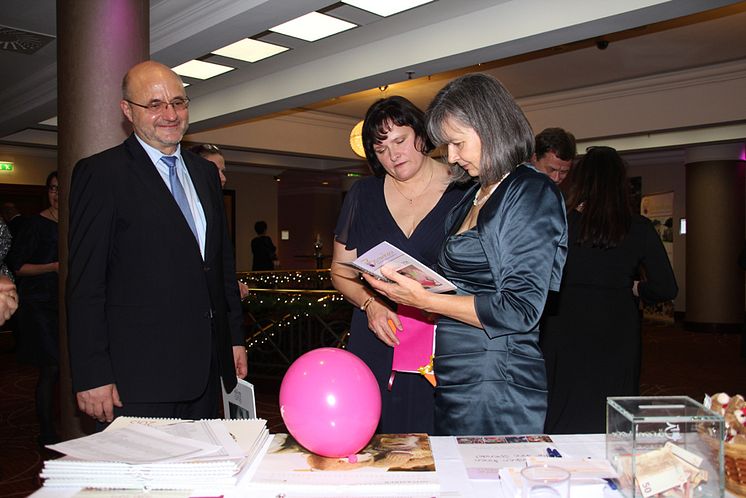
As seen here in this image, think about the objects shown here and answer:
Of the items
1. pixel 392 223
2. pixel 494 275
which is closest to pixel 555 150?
pixel 392 223

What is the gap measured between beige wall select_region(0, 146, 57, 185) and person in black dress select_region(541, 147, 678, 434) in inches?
417

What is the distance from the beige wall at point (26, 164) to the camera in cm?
1066

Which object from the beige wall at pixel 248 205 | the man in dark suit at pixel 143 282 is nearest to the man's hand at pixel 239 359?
the man in dark suit at pixel 143 282

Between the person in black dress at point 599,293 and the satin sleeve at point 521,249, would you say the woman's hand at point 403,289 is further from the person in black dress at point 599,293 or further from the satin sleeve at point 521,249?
the person in black dress at point 599,293

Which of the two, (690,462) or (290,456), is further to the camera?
(290,456)

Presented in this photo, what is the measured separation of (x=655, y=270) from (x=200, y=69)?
18.3 ft

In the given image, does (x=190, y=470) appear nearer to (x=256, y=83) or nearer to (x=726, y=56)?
(x=256, y=83)

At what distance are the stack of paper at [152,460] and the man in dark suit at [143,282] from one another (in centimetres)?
60

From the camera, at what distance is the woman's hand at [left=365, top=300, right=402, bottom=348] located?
214cm

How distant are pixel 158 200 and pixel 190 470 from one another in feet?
3.44

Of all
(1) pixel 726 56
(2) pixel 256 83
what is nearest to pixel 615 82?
(1) pixel 726 56

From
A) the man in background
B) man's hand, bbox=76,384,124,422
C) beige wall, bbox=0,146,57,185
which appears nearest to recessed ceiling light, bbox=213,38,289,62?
the man in background

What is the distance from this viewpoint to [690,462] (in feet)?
3.53

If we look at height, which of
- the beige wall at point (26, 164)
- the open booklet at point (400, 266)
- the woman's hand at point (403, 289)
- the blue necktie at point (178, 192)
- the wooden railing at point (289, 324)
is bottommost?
the wooden railing at point (289, 324)
